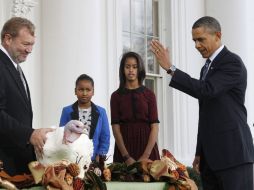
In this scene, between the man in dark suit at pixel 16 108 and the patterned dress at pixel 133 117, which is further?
the patterned dress at pixel 133 117

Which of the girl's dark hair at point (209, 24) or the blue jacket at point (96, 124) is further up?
the girl's dark hair at point (209, 24)

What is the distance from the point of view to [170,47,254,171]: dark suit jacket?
4.17m

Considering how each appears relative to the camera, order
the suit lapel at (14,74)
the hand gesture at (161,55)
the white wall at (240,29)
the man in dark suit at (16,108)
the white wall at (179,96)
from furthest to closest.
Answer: the white wall at (240,29) → the white wall at (179,96) → the hand gesture at (161,55) → the suit lapel at (14,74) → the man in dark suit at (16,108)

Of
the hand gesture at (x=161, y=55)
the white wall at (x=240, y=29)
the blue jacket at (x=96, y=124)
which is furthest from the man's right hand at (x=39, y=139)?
the white wall at (x=240, y=29)

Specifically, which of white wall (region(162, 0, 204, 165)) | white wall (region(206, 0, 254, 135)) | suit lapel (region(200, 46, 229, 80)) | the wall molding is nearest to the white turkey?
suit lapel (region(200, 46, 229, 80))

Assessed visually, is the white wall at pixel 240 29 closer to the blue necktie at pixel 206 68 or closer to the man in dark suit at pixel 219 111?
the blue necktie at pixel 206 68

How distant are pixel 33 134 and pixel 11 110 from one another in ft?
1.18

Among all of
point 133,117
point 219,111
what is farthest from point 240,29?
point 219,111

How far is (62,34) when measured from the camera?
8.06 m

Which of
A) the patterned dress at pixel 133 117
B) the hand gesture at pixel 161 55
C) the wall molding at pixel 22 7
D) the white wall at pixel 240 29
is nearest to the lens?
the hand gesture at pixel 161 55

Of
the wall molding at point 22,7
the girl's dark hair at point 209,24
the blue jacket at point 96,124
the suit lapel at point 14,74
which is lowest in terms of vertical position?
the blue jacket at point 96,124

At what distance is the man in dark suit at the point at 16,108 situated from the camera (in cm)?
317

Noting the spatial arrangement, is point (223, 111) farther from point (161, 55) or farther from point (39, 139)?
point (39, 139)

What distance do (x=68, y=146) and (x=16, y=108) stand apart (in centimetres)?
56
